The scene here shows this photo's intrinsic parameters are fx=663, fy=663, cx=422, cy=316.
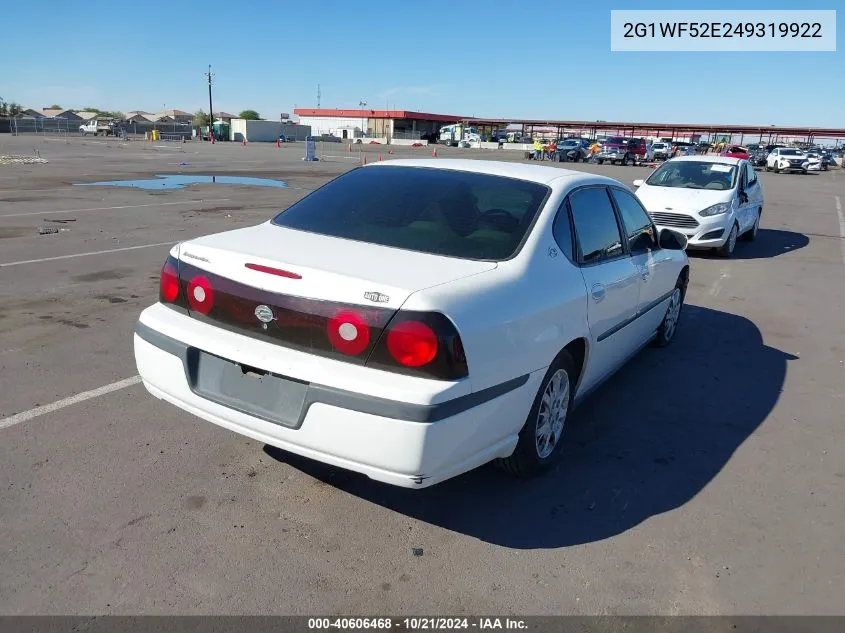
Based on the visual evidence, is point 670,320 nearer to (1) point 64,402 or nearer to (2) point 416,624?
(2) point 416,624

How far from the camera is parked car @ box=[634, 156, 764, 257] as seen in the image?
1063 cm

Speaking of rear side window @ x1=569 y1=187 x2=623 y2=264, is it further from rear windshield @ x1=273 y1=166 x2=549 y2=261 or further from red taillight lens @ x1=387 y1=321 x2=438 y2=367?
red taillight lens @ x1=387 y1=321 x2=438 y2=367

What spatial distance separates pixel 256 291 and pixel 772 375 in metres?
4.39

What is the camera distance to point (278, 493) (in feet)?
10.8

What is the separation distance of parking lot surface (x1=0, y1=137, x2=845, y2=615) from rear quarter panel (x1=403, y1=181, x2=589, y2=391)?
80 centimetres

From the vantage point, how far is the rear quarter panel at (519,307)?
2717 mm

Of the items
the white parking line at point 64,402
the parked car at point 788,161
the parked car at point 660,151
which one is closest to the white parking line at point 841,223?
the white parking line at point 64,402

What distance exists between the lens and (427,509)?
3.26 meters

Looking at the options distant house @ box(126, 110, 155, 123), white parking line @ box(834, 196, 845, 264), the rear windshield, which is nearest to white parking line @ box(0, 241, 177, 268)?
the rear windshield

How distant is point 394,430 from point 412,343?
1.14 feet

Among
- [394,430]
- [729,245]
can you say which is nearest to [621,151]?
[729,245]

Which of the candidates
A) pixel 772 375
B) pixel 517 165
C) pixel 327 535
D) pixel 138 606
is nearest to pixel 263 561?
pixel 327 535

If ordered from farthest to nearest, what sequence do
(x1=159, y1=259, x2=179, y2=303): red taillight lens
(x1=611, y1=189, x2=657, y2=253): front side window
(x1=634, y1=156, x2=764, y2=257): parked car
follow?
(x1=634, y1=156, x2=764, y2=257): parked car → (x1=611, y1=189, x2=657, y2=253): front side window → (x1=159, y1=259, x2=179, y2=303): red taillight lens

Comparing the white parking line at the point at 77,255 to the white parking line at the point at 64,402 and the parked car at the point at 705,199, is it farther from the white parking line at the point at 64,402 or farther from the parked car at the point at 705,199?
the parked car at the point at 705,199
